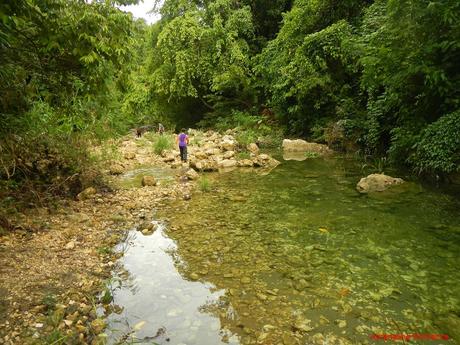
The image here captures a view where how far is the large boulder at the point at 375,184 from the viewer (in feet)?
26.5

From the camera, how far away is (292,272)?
4.50 metres

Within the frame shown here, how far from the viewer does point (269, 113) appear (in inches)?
771

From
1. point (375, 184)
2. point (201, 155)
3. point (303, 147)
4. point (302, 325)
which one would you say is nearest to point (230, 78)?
point (303, 147)

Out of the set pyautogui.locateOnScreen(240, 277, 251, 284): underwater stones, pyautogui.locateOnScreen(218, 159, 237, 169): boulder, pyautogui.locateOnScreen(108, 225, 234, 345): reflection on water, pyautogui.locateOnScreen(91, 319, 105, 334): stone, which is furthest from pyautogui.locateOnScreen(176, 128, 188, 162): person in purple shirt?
pyautogui.locateOnScreen(91, 319, 105, 334): stone

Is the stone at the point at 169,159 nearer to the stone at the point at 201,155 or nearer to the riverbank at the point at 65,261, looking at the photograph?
the stone at the point at 201,155

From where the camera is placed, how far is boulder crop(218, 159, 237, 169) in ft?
37.8

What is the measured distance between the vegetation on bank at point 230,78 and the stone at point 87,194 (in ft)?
0.67

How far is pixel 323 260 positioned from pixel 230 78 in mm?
15274

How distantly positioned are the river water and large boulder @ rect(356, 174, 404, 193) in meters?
0.42

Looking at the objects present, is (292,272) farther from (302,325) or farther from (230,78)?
(230,78)

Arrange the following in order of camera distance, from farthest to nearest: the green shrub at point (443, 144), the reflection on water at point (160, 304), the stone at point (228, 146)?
the stone at point (228, 146) < the green shrub at point (443, 144) < the reflection on water at point (160, 304)

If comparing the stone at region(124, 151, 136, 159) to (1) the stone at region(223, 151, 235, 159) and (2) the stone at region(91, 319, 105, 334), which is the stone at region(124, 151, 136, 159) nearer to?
(1) the stone at region(223, 151, 235, 159)

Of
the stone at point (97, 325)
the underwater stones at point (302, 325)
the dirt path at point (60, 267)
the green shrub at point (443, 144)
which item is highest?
the green shrub at point (443, 144)

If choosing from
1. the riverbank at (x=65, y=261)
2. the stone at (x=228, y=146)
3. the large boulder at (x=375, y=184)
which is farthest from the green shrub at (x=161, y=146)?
the large boulder at (x=375, y=184)
